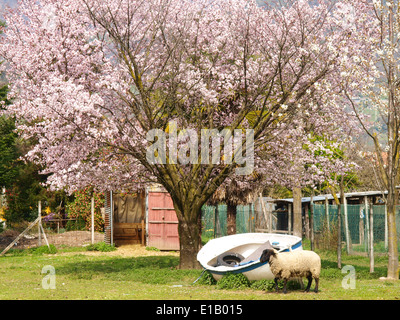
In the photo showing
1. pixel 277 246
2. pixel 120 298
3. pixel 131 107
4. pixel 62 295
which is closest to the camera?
pixel 120 298

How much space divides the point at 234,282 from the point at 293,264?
181cm

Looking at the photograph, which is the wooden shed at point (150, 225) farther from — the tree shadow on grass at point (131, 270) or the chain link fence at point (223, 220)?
the tree shadow on grass at point (131, 270)

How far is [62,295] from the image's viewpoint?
12.1 meters

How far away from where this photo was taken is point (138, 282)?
51.2ft

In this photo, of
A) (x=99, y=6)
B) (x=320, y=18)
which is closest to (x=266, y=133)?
(x=320, y=18)

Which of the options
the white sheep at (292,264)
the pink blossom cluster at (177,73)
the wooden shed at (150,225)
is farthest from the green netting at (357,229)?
the white sheep at (292,264)

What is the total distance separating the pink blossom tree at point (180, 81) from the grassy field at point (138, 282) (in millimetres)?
2272

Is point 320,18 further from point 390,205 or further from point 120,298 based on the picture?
point 120,298

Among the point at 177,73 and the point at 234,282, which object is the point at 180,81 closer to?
the point at 177,73

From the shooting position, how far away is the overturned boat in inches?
556

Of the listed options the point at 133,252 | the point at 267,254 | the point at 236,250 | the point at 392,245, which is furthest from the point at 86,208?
the point at 267,254

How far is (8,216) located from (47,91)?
27.1 meters

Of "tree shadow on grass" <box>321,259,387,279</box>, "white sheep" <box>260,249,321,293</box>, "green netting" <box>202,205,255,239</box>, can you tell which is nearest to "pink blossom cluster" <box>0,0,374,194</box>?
"tree shadow on grass" <box>321,259,387,279</box>

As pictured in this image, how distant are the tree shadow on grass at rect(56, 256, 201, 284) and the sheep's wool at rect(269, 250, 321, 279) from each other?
13.2 feet
